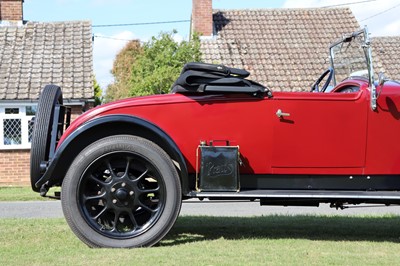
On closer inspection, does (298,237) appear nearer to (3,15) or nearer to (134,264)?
(134,264)

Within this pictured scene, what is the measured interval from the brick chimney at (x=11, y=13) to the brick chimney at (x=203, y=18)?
20.2ft

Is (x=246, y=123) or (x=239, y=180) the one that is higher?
(x=246, y=123)

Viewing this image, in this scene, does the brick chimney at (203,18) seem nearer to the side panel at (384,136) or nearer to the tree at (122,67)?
the side panel at (384,136)

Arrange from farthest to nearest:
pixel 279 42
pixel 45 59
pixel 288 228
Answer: pixel 279 42 < pixel 45 59 < pixel 288 228

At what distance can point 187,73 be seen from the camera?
244 inches

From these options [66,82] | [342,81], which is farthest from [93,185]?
[66,82]

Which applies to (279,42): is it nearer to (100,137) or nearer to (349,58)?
(349,58)

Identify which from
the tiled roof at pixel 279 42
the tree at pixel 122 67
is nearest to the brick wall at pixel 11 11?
the tiled roof at pixel 279 42

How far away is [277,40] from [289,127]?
1999 cm

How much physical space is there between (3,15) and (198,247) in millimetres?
19675

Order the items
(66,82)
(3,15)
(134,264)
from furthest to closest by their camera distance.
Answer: (3,15) < (66,82) < (134,264)

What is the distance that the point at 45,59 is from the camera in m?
22.4

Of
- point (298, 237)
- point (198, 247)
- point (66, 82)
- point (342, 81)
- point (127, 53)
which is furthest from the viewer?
point (127, 53)

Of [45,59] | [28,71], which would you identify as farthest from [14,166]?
[45,59]
